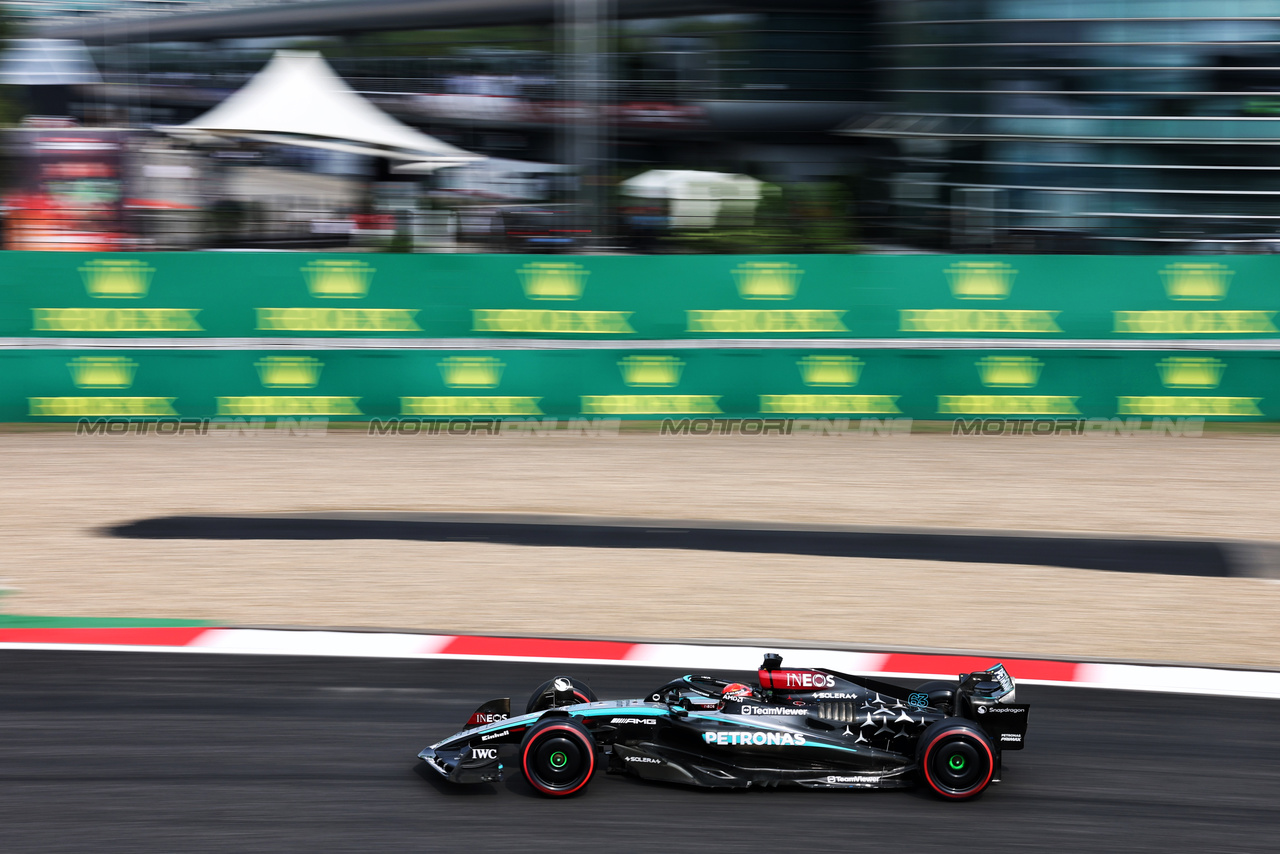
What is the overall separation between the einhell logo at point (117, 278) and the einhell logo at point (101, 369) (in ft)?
1.84

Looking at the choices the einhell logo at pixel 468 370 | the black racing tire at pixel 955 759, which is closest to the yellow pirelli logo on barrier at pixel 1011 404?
the einhell logo at pixel 468 370

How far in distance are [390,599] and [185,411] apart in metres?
5.59

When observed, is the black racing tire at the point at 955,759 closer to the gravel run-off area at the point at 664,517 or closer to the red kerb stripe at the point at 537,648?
the gravel run-off area at the point at 664,517

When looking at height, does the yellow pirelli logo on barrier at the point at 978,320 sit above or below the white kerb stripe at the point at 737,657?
above

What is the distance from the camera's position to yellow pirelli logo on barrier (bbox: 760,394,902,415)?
11656 mm

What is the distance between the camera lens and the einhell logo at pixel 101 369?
451 inches

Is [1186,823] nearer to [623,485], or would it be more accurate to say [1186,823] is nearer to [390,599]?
[390,599]

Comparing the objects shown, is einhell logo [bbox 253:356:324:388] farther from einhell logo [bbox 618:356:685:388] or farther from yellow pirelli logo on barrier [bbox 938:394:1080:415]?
yellow pirelli logo on barrier [bbox 938:394:1080:415]

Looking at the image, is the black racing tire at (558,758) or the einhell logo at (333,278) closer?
the black racing tire at (558,758)

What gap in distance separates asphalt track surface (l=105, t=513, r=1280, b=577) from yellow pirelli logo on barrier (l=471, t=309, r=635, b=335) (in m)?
3.22

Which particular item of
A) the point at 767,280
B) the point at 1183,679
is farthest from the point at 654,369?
the point at 1183,679

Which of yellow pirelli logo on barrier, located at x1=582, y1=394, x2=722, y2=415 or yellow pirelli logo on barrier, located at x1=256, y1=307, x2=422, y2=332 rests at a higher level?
yellow pirelli logo on barrier, located at x1=256, y1=307, x2=422, y2=332

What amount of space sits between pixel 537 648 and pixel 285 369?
641cm

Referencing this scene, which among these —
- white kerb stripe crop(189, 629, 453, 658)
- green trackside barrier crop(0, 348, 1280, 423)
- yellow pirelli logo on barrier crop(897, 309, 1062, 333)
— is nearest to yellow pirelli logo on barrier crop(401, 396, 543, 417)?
green trackside barrier crop(0, 348, 1280, 423)
